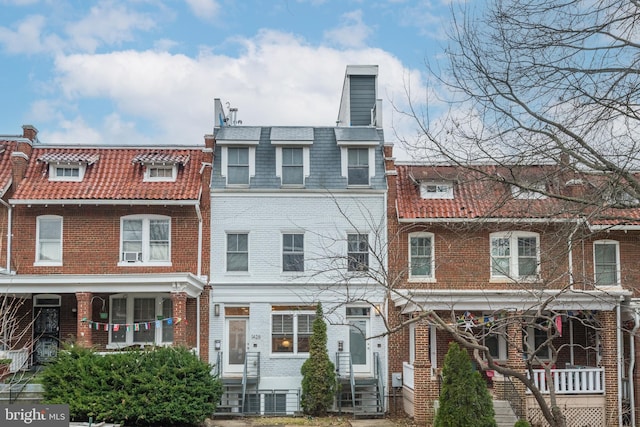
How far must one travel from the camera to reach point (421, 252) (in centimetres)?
2484

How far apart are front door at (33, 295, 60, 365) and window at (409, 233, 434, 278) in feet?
37.9

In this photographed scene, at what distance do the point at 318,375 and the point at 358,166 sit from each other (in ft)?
23.5

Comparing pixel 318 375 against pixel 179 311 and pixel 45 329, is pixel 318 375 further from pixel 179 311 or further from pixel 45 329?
pixel 45 329

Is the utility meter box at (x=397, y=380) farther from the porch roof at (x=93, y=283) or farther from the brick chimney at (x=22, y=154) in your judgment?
the brick chimney at (x=22, y=154)

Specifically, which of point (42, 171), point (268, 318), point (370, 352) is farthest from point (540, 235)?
point (42, 171)

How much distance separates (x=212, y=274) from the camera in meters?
24.5

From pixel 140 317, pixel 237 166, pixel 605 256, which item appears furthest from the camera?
pixel 237 166

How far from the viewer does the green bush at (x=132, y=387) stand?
19219 mm

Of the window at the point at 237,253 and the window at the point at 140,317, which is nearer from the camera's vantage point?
the window at the point at 140,317

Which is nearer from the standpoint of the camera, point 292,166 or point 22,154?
point 22,154

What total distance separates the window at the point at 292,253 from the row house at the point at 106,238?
8.32ft

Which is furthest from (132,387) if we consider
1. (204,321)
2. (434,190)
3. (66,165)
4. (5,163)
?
(434,190)

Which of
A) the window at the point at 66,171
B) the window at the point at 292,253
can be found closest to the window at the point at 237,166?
the window at the point at 292,253

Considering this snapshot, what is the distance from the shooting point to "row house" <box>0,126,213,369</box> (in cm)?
2398
